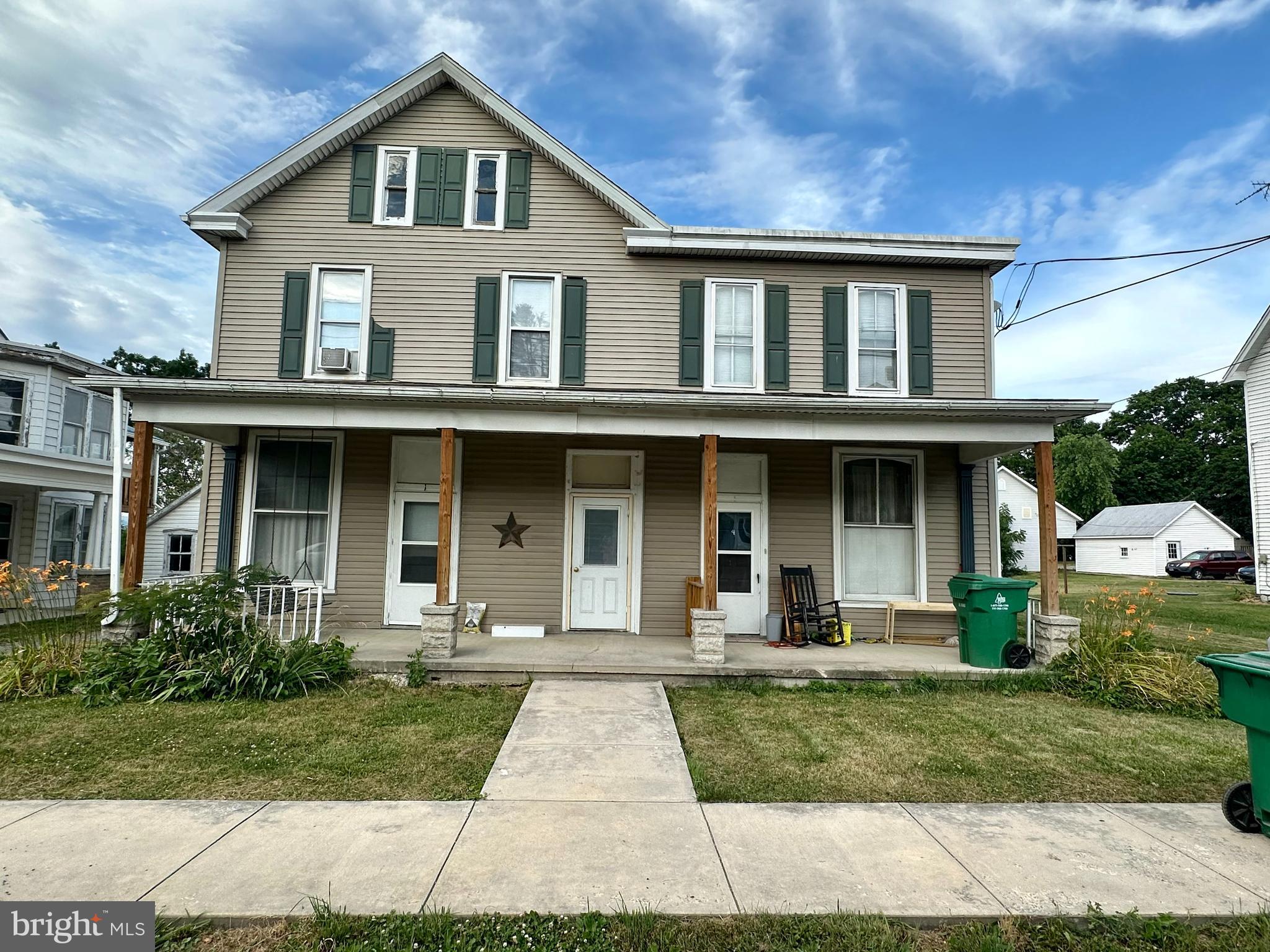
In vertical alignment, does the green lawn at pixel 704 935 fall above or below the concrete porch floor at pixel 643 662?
below

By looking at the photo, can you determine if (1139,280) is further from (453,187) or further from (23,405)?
(23,405)

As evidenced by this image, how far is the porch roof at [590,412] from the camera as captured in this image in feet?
22.4

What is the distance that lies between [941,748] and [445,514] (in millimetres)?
5253

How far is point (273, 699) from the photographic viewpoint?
580 cm

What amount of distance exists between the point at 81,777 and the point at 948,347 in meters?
10.2

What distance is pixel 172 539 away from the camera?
1580 cm

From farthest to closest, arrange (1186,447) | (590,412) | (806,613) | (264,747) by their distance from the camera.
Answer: (1186,447)
(806,613)
(590,412)
(264,747)

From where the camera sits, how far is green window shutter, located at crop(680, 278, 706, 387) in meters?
8.59

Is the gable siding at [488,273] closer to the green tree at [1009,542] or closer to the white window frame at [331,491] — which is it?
the white window frame at [331,491]

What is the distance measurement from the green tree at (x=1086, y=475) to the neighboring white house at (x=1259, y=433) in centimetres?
3162

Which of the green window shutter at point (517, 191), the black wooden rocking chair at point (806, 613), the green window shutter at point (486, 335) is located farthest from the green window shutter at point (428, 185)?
the black wooden rocking chair at point (806, 613)

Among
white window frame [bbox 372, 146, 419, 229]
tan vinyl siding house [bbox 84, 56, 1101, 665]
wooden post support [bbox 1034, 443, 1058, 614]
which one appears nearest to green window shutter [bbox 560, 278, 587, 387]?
tan vinyl siding house [bbox 84, 56, 1101, 665]

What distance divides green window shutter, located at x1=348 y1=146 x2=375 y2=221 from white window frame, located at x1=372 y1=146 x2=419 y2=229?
6 centimetres

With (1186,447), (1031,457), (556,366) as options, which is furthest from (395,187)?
(1186,447)
